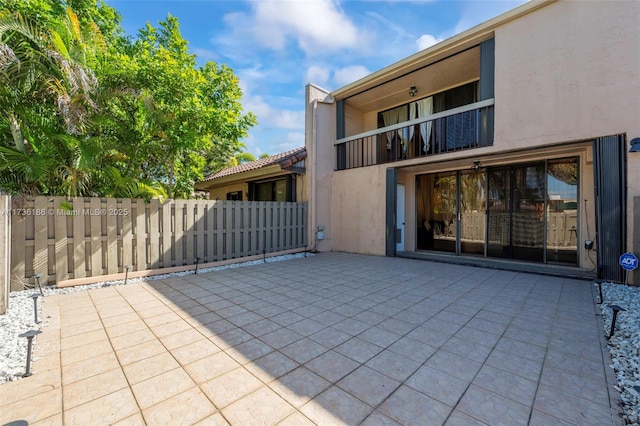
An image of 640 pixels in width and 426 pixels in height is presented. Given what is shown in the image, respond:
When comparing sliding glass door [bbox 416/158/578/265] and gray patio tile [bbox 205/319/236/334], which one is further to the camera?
sliding glass door [bbox 416/158/578/265]

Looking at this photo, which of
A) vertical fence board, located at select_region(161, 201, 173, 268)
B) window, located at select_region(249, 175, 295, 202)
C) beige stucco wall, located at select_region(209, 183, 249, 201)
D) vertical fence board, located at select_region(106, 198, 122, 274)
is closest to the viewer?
vertical fence board, located at select_region(106, 198, 122, 274)

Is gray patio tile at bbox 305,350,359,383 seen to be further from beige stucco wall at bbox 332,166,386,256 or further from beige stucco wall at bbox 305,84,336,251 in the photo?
beige stucco wall at bbox 305,84,336,251

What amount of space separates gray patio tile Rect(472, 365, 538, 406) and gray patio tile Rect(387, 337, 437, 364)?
0.45m

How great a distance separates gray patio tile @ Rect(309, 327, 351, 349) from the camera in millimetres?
2789

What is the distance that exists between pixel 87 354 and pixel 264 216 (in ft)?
18.2

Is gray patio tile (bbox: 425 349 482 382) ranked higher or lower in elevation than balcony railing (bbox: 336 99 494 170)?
lower

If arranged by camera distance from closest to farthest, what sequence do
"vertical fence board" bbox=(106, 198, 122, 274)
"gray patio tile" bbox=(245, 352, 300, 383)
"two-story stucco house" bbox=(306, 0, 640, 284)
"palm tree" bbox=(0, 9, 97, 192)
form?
1. "gray patio tile" bbox=(245, 352, 300, 383)
2. "palm tree" bbox=(0, 9, 97, 192)
3. "two-story stucco house" bbox=(306, 0, 640, 284)
4. "vertical fence board" bbox=(106, 198, 122, 274)

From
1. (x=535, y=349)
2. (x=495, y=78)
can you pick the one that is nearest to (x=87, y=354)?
(x=535, y=349)

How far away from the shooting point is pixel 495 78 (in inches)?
243

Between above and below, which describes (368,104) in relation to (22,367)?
above

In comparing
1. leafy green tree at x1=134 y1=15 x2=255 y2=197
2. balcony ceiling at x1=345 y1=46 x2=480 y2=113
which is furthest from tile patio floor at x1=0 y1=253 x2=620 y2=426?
balcony ceiling at x1=345 y1=46 x2=480 y2=113

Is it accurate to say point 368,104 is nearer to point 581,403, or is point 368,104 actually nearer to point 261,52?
point 261,52

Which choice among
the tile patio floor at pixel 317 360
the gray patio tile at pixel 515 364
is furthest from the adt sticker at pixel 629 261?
the gray patio tile at pixel 515 364

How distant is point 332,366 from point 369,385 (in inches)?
15.2
